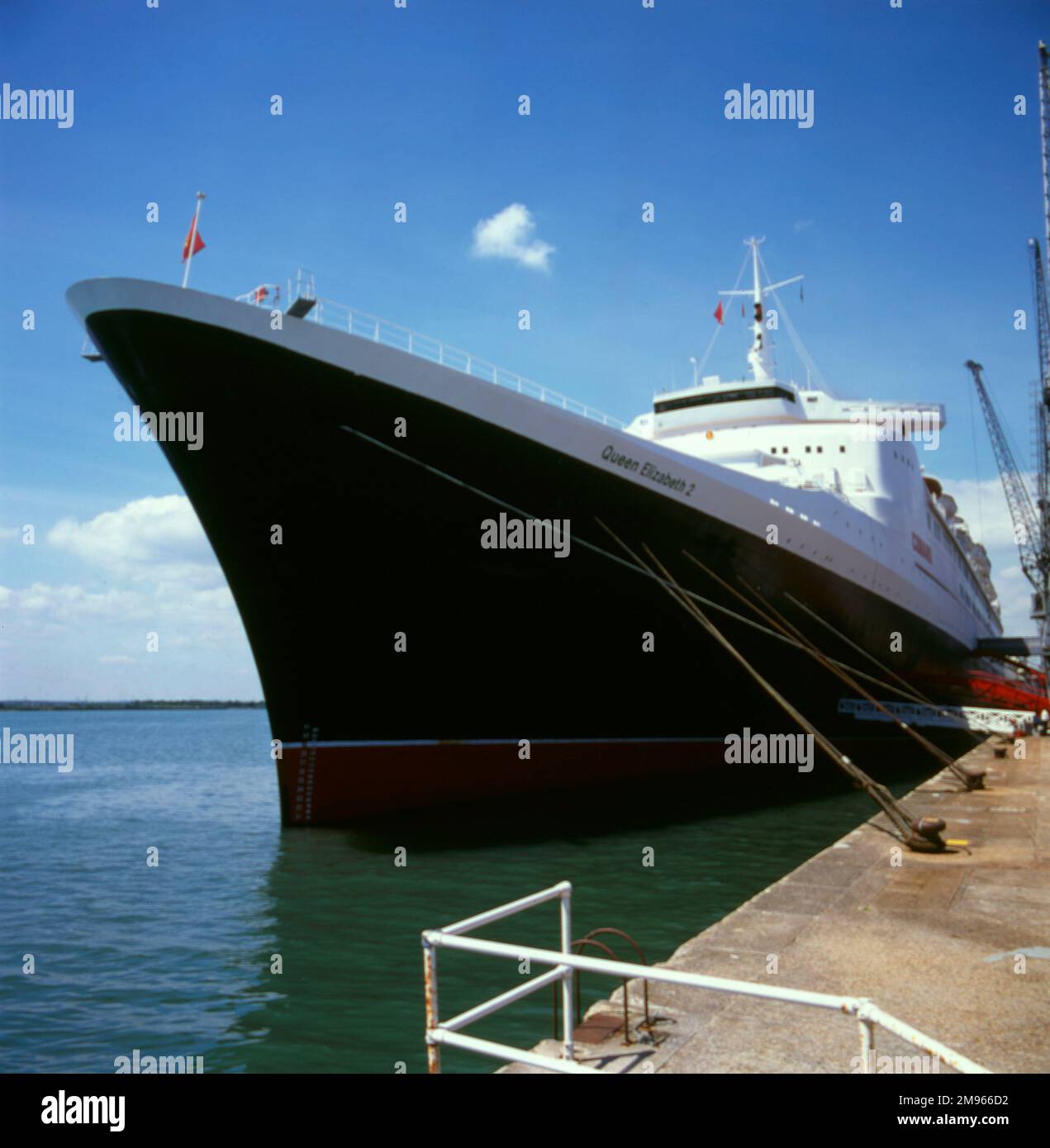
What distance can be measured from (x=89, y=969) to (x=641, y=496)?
31.3ft

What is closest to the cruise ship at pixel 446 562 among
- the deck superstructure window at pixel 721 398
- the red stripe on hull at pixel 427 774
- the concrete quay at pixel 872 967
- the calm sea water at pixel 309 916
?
the red stripe on hull at pixel 427 774

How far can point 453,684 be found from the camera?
13.3 metres

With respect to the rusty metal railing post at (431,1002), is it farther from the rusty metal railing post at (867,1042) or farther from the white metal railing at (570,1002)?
the rusty metal railing post at (867,1042)

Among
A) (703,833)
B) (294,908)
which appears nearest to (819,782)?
(703,833)

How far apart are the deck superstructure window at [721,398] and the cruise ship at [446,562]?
6.33 metres

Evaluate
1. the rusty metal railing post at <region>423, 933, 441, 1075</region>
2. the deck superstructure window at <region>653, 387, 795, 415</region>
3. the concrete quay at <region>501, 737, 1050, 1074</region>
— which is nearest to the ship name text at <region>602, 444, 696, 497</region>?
the concrete quay at <region>501, 737, 1050, 1074</region>

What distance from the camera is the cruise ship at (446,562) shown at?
11273 mm

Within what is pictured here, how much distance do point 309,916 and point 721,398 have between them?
18.1 m

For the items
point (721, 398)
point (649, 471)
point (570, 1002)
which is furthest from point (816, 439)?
point (570, 1002)

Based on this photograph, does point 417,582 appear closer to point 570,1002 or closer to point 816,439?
point 570,1002

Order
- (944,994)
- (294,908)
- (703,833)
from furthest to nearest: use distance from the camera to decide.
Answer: (703,833), (294,908), (944,994)

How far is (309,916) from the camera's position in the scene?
916 centimetres

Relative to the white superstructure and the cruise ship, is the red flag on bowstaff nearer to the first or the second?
the cruise ship
